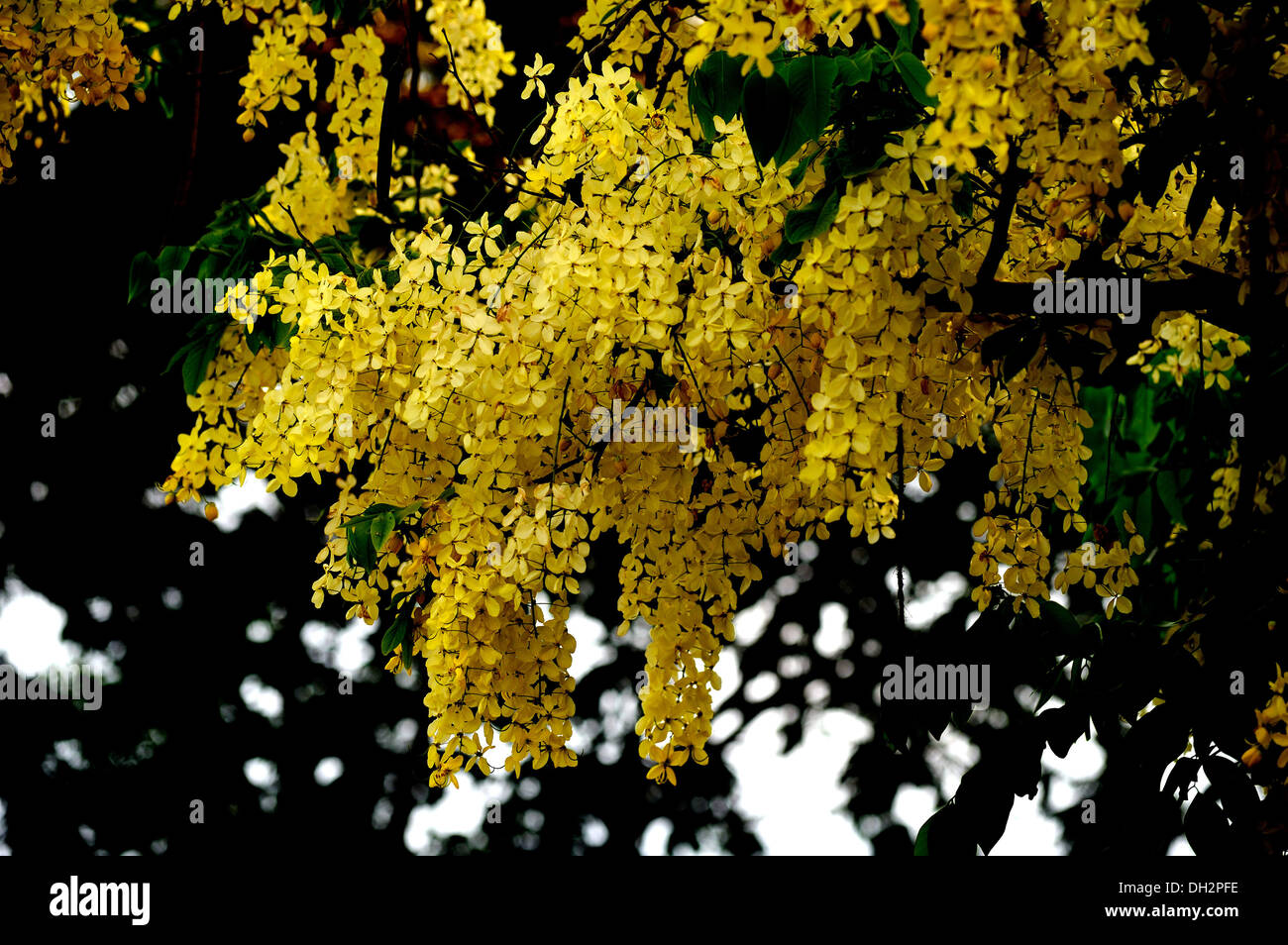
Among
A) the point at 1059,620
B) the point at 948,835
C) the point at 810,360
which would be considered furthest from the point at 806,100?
the point at 948,835

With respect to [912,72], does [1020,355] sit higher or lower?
lower

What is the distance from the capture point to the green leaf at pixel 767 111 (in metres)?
1.32

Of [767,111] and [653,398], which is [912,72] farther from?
[653,398]

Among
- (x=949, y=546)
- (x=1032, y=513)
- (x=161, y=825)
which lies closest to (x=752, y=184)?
(x=1032, y=513)
